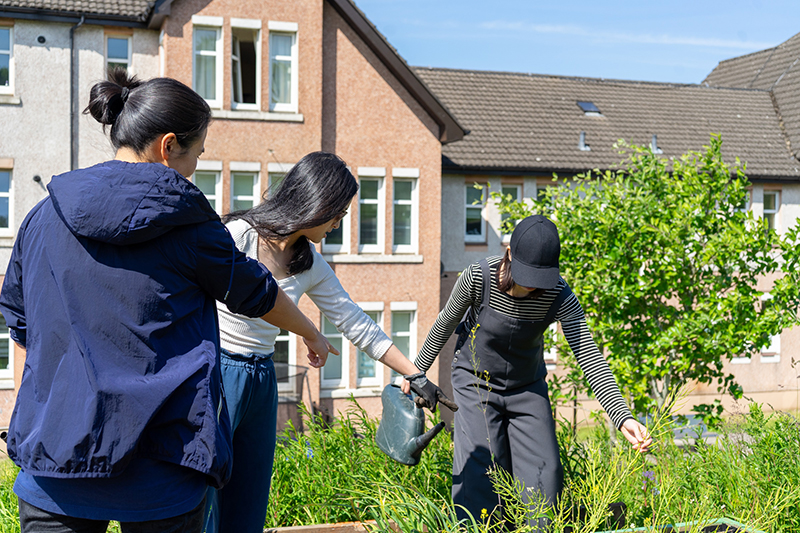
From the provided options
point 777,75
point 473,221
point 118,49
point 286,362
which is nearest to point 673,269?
point 286,362

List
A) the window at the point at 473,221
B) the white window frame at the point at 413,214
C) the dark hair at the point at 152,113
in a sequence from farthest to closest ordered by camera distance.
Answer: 1. the window at the point at 473,221
2. the white window frame at the point at 413,214
3. the dark hair at the point at 152,113

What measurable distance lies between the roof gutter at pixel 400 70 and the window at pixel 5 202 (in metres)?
7.91

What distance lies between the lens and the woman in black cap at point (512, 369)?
3.60 meters

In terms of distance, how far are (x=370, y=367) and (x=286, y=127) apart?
590cm

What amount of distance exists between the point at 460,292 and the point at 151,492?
2.32 m

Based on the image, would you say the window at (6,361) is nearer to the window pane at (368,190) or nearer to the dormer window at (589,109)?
the window pane at (368,190)

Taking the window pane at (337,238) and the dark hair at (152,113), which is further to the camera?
the window pane at (337,238)

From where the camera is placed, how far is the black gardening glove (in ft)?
10.1

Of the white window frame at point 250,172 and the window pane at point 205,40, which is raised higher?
the window pane at point 205,40

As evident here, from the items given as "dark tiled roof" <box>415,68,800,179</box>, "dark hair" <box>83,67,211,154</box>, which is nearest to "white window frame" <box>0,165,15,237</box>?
"dark tiled roof" <box>415,68,800,179</box>

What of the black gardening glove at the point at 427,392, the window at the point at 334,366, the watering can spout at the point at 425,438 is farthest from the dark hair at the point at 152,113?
the window at the point at 334,366

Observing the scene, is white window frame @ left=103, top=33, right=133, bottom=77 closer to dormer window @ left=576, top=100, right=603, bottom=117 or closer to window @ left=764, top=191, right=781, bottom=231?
dormer window @ left=576, top=100, right=603, bottom=117

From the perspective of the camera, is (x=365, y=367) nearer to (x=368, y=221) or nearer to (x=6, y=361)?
(x=368, y=221)

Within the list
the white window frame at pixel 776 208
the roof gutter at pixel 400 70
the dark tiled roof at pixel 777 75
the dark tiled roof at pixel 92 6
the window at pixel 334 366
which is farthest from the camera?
the dark tiled roof at pixel 777 75
